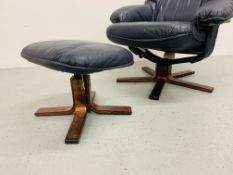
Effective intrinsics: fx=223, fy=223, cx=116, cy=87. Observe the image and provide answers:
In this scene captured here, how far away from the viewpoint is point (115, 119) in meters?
1.19

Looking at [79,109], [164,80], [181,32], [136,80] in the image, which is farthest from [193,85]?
[79,109]

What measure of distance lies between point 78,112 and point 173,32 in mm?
639

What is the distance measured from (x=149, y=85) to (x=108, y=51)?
729mm

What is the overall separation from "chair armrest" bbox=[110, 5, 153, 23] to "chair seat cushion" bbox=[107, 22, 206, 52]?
233mm

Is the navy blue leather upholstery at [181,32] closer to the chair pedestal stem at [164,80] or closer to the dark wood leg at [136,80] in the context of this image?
the chair pedestal stem at [164,80]

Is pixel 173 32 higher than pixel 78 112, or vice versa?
pixel 173 32

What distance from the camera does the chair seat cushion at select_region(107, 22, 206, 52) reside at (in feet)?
3.75

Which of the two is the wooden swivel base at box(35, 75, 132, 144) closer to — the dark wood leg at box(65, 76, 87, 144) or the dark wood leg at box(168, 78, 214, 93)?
the dark wood leg at box(65, 76, 87, 144)

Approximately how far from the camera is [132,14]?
1595mm

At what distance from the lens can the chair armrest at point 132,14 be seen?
5.07 feet

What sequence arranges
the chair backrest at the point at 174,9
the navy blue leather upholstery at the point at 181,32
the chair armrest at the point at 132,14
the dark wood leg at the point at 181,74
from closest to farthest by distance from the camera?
1. the navy blue leather upholstery at the point at 181,32
2. the chair armrest at the point at 132,14
3. the chair backrest at the point at 174,9
4. the dark wood leg at the point at 181,74

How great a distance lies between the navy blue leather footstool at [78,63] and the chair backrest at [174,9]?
0.86 m

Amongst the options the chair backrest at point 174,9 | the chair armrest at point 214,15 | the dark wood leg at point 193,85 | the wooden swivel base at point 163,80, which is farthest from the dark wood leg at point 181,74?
the chair armrest at point 214,15

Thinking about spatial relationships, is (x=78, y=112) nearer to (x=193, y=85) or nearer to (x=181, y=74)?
(x=193, y=85)
